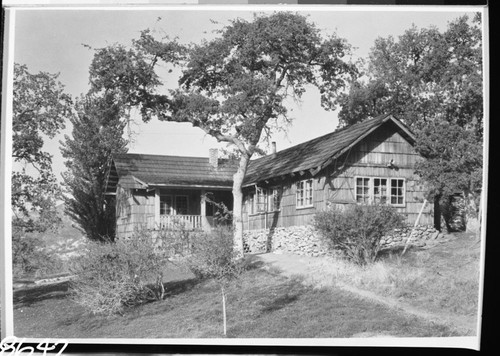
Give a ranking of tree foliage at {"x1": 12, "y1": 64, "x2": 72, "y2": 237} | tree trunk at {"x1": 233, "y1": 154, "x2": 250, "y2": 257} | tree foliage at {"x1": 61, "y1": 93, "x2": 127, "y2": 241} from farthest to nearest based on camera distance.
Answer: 1. tree trunk at {"x1": 233, "y1": 154, "x2": 250, "y2": 257}
2. tree foliage at {"x1": 61, "y1": 93, "x2": 127, "y2": 241}
3. tree foliage at {"x1": 12, "y1": 64, "x2": 72, "y2": 237}

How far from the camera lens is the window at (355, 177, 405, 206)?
10.0 meters

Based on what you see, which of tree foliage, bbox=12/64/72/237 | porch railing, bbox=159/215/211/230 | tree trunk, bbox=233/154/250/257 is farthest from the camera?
tree trunk, bbox=233/154/250/257

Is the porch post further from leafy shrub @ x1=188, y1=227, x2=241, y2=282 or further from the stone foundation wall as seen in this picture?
the stone foundation wall

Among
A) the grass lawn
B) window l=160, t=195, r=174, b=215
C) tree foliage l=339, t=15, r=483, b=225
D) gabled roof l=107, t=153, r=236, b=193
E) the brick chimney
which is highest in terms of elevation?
tree foliage l=339, t=15, r=483, b=225

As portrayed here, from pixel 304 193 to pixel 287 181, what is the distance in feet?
0.85

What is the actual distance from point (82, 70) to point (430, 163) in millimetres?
4272

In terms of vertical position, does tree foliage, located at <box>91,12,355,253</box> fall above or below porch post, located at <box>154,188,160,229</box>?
above

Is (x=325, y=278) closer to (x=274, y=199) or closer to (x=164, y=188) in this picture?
(x=274, y=199)

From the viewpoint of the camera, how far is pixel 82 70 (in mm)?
9812

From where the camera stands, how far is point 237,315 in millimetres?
9891

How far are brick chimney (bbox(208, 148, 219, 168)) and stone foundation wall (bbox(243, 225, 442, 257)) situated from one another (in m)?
0.93

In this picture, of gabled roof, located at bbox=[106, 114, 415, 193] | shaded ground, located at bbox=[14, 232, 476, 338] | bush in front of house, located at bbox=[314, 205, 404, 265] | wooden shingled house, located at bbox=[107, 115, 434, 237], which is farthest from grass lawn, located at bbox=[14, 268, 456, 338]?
gabled roof, located at bbox=[106, 114, 415, 193]

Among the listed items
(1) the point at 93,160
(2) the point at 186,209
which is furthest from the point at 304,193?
(1) the point at 93,160

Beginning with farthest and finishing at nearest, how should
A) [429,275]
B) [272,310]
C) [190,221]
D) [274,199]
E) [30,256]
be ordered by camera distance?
[274,199], [190,221], [429,275], [272,310], [30,256]
